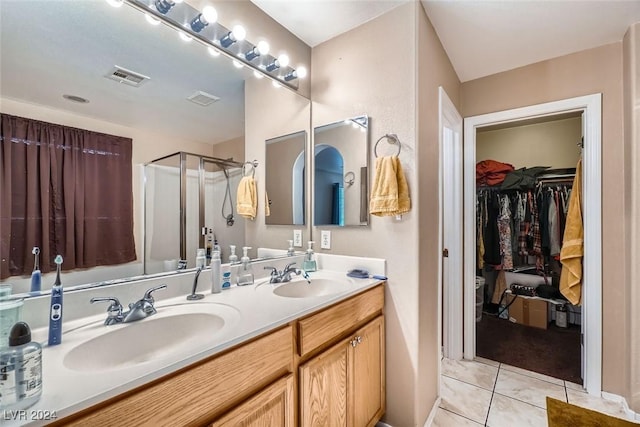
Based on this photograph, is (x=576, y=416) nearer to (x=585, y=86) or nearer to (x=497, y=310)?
(x=497, y=310)

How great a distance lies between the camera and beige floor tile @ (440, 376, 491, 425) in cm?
179

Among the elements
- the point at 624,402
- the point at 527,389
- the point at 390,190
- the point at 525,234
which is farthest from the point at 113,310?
the point at 525,234

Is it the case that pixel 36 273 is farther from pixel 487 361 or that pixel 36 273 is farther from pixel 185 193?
pixel 487 361

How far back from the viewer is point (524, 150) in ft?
11.3

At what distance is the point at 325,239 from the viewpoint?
1.95 metres

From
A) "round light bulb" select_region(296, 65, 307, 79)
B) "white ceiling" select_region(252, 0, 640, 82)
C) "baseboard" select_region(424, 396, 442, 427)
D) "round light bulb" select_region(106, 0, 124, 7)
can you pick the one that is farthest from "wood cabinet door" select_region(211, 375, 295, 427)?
"white ceiling" select_region(252, 0, 640, 82)

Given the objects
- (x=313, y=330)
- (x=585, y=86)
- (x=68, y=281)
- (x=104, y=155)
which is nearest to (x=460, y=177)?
(x=585, y=86)

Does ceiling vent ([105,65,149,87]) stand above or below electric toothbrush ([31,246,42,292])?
above

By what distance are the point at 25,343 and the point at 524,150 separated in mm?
4340

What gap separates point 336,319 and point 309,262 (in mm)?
642

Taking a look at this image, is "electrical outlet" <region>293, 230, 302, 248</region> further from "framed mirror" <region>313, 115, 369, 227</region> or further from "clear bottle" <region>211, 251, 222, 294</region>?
"clear bottle" <region>211, 251, 222, 294</region>

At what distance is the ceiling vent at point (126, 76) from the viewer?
113 cm

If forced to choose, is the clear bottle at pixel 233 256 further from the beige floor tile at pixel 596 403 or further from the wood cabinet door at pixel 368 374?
the beige floor tile at pixel 596 403

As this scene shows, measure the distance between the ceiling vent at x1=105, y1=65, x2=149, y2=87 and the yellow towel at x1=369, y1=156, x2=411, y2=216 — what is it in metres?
1.22
